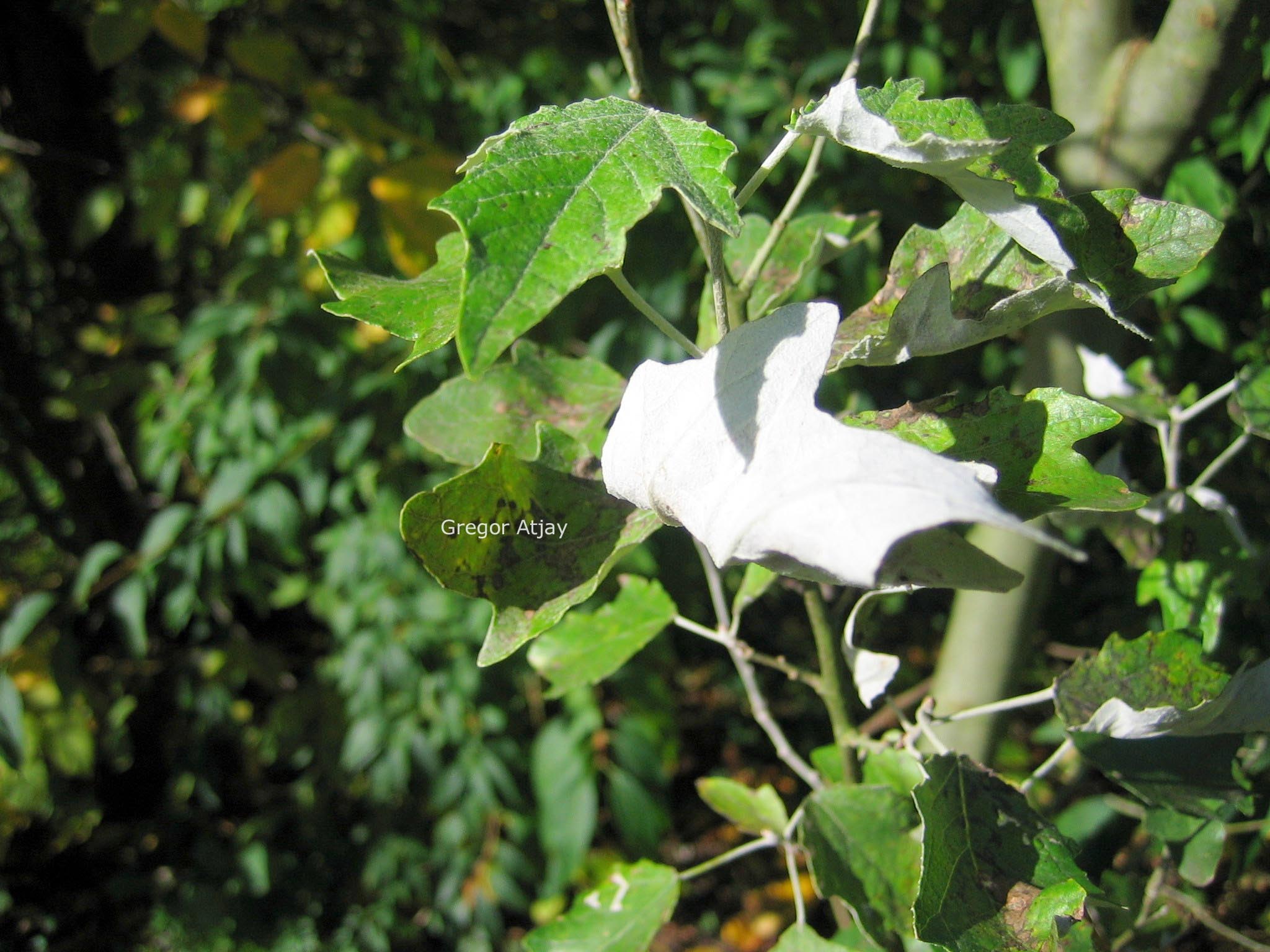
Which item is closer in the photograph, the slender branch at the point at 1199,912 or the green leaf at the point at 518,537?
the green leaf at the point at 518,537

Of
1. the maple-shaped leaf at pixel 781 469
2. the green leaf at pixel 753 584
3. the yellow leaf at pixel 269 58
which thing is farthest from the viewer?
the yellow leaf at pixel 269 58

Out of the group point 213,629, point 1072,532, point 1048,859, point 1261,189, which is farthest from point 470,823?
point 1261,189

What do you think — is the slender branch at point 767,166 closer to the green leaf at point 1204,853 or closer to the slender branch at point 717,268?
the slender branch at point 717,268

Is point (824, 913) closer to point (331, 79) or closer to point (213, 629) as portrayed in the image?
point (213, 629)

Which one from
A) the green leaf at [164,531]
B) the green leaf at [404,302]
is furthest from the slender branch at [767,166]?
the green leaf at [164,531]

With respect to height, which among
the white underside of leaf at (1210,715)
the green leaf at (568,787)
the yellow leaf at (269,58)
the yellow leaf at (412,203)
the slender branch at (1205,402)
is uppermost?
the yellow leaf at (269,58)

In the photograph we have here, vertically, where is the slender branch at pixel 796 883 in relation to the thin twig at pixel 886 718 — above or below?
above
